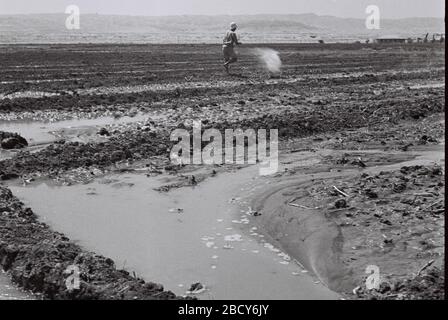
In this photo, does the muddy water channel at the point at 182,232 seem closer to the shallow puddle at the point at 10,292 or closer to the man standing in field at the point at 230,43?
the shallow puddle at the point at 10,292

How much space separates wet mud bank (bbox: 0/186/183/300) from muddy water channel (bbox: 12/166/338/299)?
315 mm

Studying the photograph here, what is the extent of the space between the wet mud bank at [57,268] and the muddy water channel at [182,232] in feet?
1.03

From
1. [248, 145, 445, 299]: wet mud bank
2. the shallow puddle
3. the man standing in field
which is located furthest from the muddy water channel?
the man standing in field

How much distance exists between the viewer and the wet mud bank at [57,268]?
494 cm

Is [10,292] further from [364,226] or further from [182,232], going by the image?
[364,226]

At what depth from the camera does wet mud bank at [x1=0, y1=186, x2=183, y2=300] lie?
195 inches

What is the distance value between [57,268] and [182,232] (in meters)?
1.66

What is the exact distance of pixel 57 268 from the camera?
17.4ft

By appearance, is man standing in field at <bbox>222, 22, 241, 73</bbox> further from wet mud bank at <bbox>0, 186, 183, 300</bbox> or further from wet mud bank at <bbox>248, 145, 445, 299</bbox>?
wet mud bank at <bbox>0, 186, 183, 300</bbox>

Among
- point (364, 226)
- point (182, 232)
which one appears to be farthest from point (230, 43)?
point (364, 226)

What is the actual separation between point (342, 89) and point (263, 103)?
14.9 ft

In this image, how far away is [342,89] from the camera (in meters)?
18.8

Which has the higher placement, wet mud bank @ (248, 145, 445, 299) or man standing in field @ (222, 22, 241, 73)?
man standing in field @ (222, 22, 241, 73)
